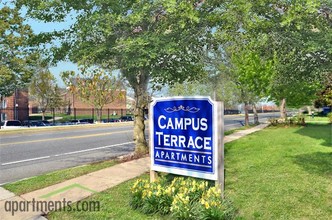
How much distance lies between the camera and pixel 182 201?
453 centimetres

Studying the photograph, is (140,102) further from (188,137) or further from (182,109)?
(188,137)

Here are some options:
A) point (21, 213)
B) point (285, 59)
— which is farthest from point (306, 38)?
point (21, 213)

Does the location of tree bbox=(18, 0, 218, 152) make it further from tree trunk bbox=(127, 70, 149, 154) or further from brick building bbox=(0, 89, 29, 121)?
brick building bbox=(0, 89, 29, 121)

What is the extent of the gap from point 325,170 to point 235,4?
15.2ft

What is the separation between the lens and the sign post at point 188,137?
4.95m

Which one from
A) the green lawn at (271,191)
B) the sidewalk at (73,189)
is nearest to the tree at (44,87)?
the sidewalk at (73,189)

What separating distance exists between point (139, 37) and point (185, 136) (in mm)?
3379

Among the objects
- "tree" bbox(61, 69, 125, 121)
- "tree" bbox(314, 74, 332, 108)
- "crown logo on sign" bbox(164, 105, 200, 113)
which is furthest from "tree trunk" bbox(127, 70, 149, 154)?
"tree" bbox(61, 69, 125, 121)

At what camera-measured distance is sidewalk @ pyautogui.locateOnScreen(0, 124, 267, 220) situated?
5.41 metres

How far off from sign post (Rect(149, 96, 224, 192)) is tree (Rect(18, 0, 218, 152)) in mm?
2100

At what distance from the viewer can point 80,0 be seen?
8.77 metres

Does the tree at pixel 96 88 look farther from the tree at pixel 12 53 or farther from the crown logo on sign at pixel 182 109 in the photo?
the crown logo on sign at pixel 182 109

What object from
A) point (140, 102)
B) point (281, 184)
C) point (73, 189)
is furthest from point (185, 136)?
point (140, 102)

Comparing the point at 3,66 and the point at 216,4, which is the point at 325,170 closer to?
the point at 216,4
